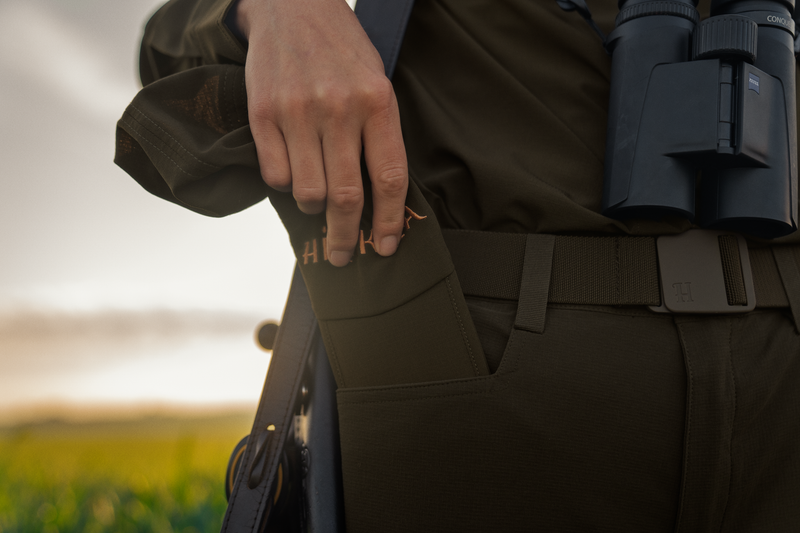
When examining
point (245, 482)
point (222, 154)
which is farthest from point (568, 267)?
point (245, 482)

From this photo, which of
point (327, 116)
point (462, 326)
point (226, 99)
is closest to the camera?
point (327, 116)

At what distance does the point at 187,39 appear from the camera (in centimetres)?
116

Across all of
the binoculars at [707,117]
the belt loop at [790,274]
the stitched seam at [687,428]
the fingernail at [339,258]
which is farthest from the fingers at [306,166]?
the belt loop at [790,274]

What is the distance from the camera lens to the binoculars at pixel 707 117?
85 cm

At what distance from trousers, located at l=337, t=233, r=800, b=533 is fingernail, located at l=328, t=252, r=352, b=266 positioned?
26 centimetres

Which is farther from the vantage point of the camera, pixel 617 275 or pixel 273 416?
pixel 273 416

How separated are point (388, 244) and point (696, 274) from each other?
0.57 m

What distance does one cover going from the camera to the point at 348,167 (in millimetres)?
812

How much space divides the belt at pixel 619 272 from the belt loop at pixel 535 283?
0.04ft

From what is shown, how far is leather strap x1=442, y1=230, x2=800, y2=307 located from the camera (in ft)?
2.93

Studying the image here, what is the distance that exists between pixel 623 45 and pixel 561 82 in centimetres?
15

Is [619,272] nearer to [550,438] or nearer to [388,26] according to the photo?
[550,438]

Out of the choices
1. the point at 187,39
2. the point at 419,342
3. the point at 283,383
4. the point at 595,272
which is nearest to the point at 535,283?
the point at 595,272

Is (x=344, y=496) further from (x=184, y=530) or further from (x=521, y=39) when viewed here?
(x=184, y=530)
